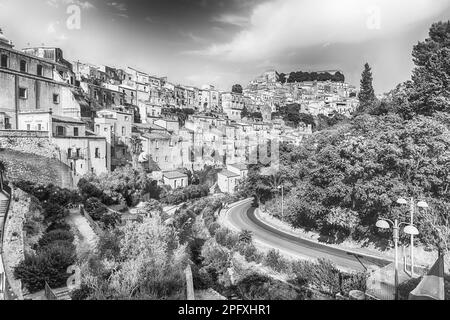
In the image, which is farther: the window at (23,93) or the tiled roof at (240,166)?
the tiled roof at (240,166)

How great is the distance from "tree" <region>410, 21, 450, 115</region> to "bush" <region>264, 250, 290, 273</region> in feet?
53.4

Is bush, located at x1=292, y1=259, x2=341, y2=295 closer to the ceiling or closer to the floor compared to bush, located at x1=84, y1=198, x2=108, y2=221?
closer to the floor

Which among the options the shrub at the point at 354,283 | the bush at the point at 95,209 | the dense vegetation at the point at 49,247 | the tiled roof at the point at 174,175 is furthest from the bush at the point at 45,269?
the tiled roof at the point at 174,175

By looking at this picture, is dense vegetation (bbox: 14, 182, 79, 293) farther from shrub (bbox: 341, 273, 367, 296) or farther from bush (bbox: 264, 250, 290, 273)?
shrub (bbox: 341, 273, 367, 296)

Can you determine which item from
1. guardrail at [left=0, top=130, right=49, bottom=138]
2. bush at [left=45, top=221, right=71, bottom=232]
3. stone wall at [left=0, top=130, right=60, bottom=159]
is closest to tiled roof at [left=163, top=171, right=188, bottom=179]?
stone wall at [left=0, top=130, right=60, bottom=159]

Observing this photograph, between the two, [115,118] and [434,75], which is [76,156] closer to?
[115,118]

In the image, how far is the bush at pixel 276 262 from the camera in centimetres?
1652

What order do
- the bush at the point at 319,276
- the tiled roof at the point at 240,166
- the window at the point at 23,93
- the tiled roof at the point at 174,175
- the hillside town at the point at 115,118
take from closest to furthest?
the bush at the point at 319,276 < the hillside town at the point at 115,118 < the window at the point at 23,93 < the tiled roof at the point at 174,175 < the tiled roof at the point at 240,166

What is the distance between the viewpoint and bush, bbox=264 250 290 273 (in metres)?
16.5

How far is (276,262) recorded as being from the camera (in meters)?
17.2

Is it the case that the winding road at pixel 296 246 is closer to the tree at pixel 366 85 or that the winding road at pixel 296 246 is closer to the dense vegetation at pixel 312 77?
the tree at pixel 366 85

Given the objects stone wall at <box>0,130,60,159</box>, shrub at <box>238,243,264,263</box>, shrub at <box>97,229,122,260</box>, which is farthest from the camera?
stone wall at <box>0,130,60,159</box>

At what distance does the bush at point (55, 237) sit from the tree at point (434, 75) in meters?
26.0

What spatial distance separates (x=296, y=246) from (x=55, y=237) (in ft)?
49.0
